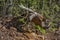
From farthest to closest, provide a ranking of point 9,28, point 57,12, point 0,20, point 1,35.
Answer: point 57,12 < point 0,20 < point 9,28 < point 1,35

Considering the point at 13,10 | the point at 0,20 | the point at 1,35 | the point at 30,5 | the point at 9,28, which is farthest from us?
the point at 30,5

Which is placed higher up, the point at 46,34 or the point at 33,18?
the point at 33,18

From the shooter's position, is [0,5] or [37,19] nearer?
[37,19]

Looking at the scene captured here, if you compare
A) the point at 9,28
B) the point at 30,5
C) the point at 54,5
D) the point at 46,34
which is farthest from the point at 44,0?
the point at 9,28

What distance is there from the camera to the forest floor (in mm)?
5673

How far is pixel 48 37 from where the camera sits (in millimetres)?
6449

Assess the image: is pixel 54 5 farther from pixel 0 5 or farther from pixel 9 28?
pixel 9 28

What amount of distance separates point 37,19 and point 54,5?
142 inches

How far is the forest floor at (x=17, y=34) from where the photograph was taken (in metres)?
5.67

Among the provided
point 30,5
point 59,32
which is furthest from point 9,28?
point 30,5

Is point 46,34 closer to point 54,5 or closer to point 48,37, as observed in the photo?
point 48,37

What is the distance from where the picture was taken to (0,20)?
662cm

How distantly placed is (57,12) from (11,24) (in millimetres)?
4155

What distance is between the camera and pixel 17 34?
5.88 metres
